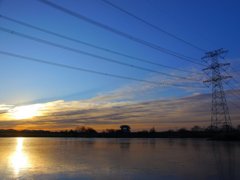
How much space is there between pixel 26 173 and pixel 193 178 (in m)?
9.20

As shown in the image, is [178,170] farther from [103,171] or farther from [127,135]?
[127,135]

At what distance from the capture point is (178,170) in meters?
19.8

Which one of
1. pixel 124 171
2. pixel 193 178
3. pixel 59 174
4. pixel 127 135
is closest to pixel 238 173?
pixel 193 178

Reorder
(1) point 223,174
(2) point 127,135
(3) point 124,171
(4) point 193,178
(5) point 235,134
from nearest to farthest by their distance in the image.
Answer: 1. (4) point 193,178
2. (1) point 223,174
3. (3) point 124,171
4. (5) point 235,134
5. (2) point 127,135

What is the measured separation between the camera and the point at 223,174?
18125 millimetres

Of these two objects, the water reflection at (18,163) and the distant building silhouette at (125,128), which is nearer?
the water reflection at (18,163)

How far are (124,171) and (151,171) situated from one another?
5.09ft

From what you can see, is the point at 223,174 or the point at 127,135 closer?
the point at 223,174

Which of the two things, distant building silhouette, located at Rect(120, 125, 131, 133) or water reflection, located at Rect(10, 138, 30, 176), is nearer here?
water reflection, located at Rect(10, 138, 30, 176)

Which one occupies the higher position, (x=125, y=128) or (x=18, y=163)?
(x=125, y=128)

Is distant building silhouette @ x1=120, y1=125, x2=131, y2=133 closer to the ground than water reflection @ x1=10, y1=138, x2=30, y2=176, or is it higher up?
higher up

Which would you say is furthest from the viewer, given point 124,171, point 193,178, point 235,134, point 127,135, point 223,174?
point 127,135

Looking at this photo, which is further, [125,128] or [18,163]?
[125,128]

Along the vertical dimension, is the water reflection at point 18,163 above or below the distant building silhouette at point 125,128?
below
